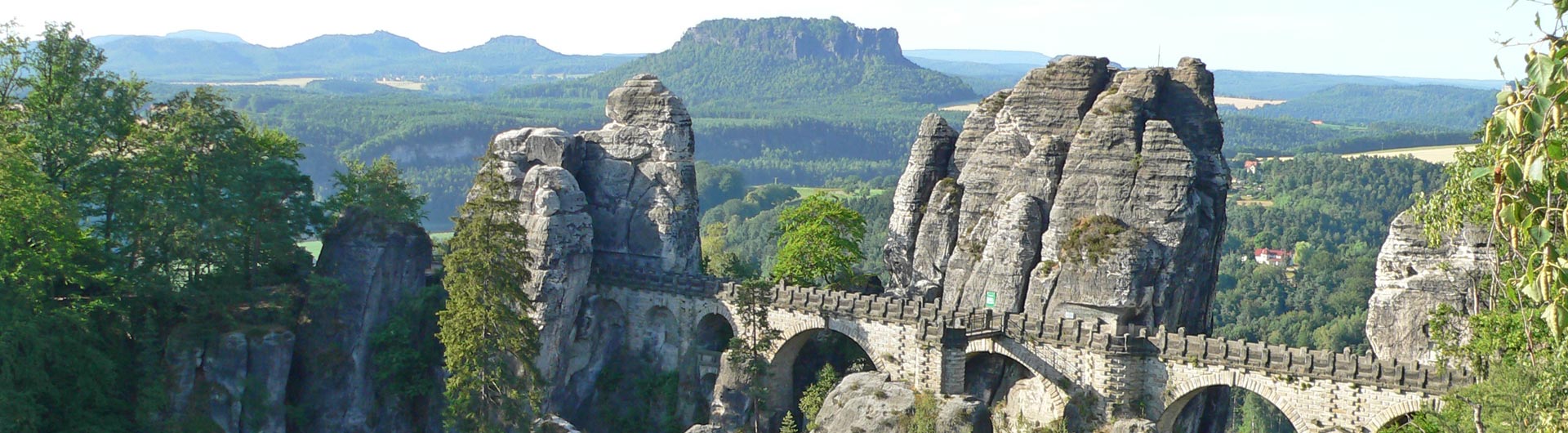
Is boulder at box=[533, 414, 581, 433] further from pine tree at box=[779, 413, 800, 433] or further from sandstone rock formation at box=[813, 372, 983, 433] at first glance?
sandstone rock formation at box=[813, 372, 983, 433]

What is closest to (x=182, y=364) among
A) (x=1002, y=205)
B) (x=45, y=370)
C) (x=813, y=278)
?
(x=45, y=370)

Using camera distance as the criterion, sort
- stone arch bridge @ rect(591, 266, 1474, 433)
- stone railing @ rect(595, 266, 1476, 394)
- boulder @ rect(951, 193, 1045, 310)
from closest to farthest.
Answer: stone railing @ rect(595, 266, 1476, 394)
stone arch bridge @ rect(591, 266, 1474, 433)
boulder @ rect(951, 193, 1045, 310)

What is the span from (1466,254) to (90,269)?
122 feet

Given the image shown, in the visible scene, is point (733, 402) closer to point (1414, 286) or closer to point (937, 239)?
point (937, 239)

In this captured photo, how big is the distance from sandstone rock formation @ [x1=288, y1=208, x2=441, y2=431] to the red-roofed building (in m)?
77.7

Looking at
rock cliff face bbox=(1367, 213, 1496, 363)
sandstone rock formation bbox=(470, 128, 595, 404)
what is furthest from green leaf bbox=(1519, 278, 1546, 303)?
sandstone rock formation bbox=(470, 128, 595, 404)

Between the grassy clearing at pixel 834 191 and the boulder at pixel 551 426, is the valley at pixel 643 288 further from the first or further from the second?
the grassy clearing at pixel 834 191

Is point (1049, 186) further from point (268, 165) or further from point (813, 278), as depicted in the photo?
point (268, 165)

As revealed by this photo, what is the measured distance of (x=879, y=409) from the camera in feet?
140

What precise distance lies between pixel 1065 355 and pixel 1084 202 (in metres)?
5.21

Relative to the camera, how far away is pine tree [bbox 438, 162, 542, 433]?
43.2 meters

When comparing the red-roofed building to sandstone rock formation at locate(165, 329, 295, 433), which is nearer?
sandstone rock formation at locate(165, 329, 295, 433)

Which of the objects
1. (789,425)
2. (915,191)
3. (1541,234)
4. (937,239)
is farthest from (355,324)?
(1541,234)

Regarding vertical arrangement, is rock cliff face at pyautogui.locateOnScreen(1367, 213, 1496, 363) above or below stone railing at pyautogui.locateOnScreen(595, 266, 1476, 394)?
above
